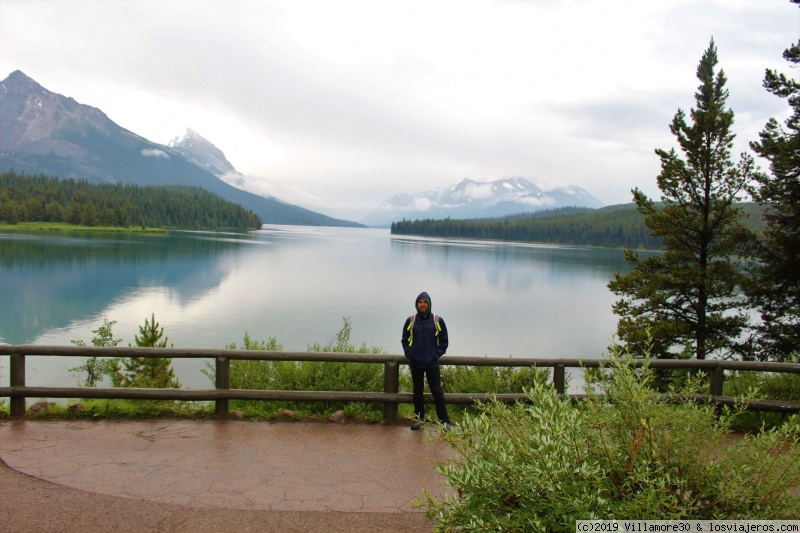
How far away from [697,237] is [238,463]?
1644cm

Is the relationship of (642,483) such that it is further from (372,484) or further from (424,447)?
(424,447)

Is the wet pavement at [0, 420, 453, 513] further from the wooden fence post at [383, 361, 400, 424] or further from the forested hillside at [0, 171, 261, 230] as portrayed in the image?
the forested hillside at [0, 171, 261, 230]

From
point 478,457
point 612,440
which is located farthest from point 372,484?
point 612,440

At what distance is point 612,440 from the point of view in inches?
106

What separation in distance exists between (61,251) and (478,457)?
71065 millimetres

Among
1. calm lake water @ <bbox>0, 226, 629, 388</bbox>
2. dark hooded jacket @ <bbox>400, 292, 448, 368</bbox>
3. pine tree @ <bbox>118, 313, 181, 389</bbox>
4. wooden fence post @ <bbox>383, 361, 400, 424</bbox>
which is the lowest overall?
calm lake water @ <bbox>0, 226, 629, 388</bbox>

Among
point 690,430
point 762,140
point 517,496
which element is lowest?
point 517,496

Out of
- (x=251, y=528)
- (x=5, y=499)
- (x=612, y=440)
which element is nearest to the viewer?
(x=612, y=440)

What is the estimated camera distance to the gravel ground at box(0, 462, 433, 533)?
13.0 feet

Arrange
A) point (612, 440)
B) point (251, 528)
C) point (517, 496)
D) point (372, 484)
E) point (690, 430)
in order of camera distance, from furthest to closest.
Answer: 1. point (372, 484)
2. point (251, 528)
3. point (690, 430)
4. point (612, 440)
5. point (517, 496)

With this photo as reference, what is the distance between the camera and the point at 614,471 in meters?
2.59

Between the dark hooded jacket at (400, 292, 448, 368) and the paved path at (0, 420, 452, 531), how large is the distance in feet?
2.99

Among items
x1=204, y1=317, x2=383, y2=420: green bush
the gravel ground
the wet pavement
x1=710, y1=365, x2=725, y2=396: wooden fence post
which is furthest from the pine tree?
x1=710, y1=365, x2=725, y2=396: wooden fence post

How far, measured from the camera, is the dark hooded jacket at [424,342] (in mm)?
6426
